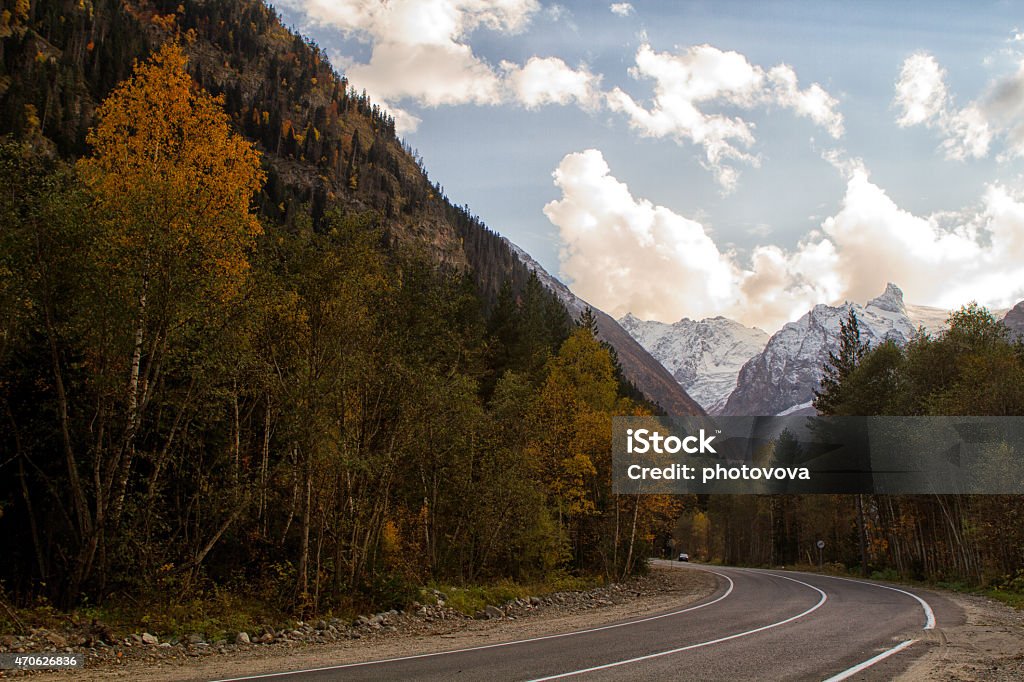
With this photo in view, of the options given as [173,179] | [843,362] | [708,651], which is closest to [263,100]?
[843,362]

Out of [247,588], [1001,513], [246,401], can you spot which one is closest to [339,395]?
[246,401]

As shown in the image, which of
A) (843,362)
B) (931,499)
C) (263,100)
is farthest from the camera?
(263,100)

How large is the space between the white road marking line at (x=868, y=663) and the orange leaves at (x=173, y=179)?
510 inches

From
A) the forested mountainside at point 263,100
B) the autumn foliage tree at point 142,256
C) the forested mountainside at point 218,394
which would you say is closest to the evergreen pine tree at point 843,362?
the forested mountainside at point 218,394

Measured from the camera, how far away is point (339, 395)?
15977 mm

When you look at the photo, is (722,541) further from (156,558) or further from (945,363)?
(156,558)

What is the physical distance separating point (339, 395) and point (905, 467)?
30543 mm

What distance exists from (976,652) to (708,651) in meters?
5.04

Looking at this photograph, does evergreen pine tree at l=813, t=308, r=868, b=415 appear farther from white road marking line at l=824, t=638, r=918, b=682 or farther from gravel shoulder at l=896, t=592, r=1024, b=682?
white road marking line at l=824, t=638, r=918, b=682

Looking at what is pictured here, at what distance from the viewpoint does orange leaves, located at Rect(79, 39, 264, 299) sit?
41.3 feet

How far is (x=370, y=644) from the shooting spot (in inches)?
533

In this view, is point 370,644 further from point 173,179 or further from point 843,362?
point 843,362

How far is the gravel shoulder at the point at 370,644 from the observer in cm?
1023

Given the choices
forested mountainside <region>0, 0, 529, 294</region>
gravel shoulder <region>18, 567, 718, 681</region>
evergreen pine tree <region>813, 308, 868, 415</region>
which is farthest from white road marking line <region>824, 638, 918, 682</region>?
forested mountainside <region>0, 0, 529, 294</region>
